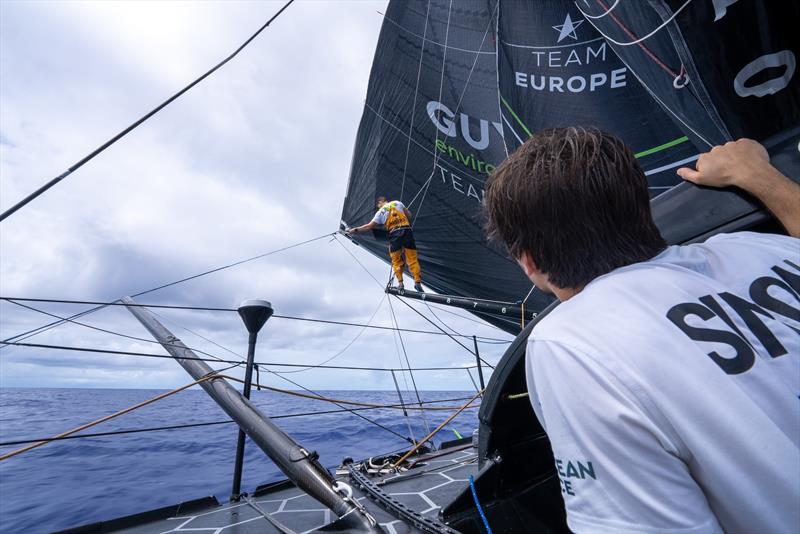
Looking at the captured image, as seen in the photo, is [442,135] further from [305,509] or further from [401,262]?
[305,509]

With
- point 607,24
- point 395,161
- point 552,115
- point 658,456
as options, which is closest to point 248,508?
point 658,456

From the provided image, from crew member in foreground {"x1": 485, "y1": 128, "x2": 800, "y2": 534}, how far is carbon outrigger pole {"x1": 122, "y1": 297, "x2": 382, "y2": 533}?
1.80 meters

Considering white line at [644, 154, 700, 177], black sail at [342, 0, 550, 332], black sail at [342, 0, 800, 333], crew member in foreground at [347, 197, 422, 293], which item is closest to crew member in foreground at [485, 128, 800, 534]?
black sail at [342, 0, 800, 333]

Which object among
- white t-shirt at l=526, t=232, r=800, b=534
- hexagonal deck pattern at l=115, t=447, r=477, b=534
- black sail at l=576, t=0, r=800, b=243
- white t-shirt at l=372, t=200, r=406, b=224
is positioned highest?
white t-shirt at l=372, t=200, r=406, b=224

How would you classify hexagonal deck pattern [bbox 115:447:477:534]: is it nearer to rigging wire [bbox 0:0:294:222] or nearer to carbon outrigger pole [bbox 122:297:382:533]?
carbon outrigger pole [bbox 122:297:382:533]

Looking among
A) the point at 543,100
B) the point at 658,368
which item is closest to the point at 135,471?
the point at 543,100

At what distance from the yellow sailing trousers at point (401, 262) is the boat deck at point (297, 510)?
386cm

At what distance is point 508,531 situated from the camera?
2.16m

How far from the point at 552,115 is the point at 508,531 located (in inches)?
207

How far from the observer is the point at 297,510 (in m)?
2.89

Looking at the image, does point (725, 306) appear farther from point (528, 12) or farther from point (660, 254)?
point (528, 12)

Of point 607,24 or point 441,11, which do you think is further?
point 441,11

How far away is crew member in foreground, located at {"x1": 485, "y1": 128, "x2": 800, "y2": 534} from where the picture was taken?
0.52 m

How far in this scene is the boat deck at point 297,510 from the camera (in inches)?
101
